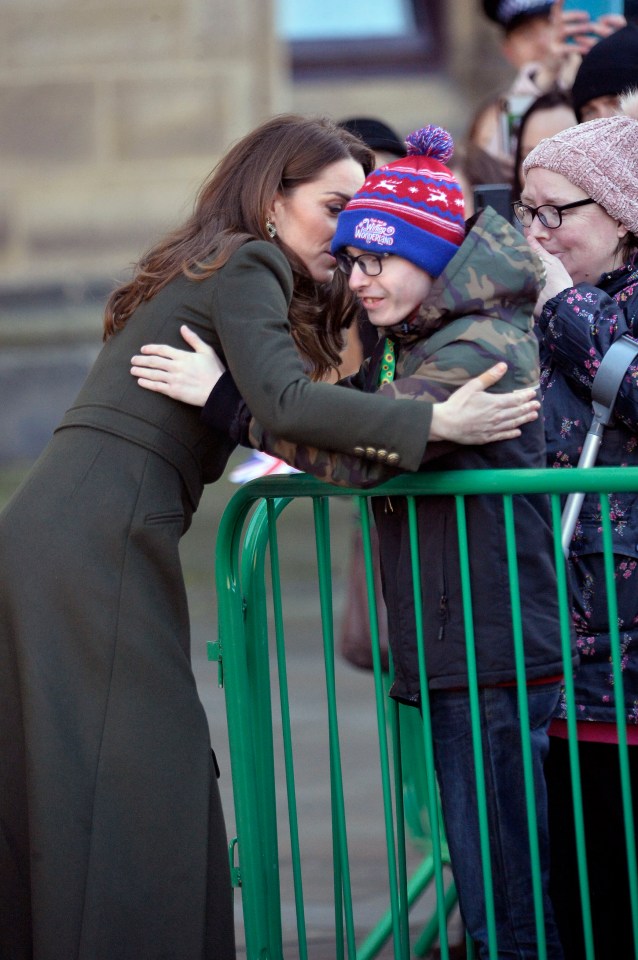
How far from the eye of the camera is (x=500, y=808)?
2.71m

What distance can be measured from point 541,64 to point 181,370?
108 inches

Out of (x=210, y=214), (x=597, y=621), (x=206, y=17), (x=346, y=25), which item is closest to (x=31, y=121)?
(x=206, y=17)

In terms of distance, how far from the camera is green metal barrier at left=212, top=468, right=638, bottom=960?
2.61 metres

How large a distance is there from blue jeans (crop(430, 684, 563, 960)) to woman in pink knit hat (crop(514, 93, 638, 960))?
23 centimetres

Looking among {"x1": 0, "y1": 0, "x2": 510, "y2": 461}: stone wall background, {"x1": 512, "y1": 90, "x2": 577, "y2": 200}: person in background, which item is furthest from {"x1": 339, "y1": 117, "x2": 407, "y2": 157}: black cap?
{"x1": 0, "y1": 0, "x2": 510, "y2": 461}: stone wall background

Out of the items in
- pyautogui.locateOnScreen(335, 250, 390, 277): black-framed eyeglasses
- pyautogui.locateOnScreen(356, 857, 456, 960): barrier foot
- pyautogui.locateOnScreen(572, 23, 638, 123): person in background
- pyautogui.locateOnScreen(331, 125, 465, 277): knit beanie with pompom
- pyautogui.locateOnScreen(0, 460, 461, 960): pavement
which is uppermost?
pyautogui.locateOnScreen(572, 23, 638, 123): person in background

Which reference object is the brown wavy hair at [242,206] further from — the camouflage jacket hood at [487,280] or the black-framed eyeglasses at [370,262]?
the camouflage jacket hood at [487,280]

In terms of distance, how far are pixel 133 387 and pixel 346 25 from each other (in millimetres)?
5855

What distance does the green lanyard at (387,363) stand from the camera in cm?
275

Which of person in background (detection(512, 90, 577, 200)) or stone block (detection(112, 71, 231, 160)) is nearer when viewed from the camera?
person in background (detection(512, 90, 577, 200))

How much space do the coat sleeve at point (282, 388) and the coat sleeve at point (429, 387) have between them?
36mm

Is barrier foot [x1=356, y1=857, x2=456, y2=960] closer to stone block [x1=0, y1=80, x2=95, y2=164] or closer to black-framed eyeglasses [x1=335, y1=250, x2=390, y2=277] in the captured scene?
black-framed eyeglasses [x1=335, y1=250, x2=390, y2=277]

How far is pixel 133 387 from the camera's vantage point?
2805mm

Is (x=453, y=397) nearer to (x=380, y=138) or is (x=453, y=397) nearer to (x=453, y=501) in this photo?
(x=453, y=501)
